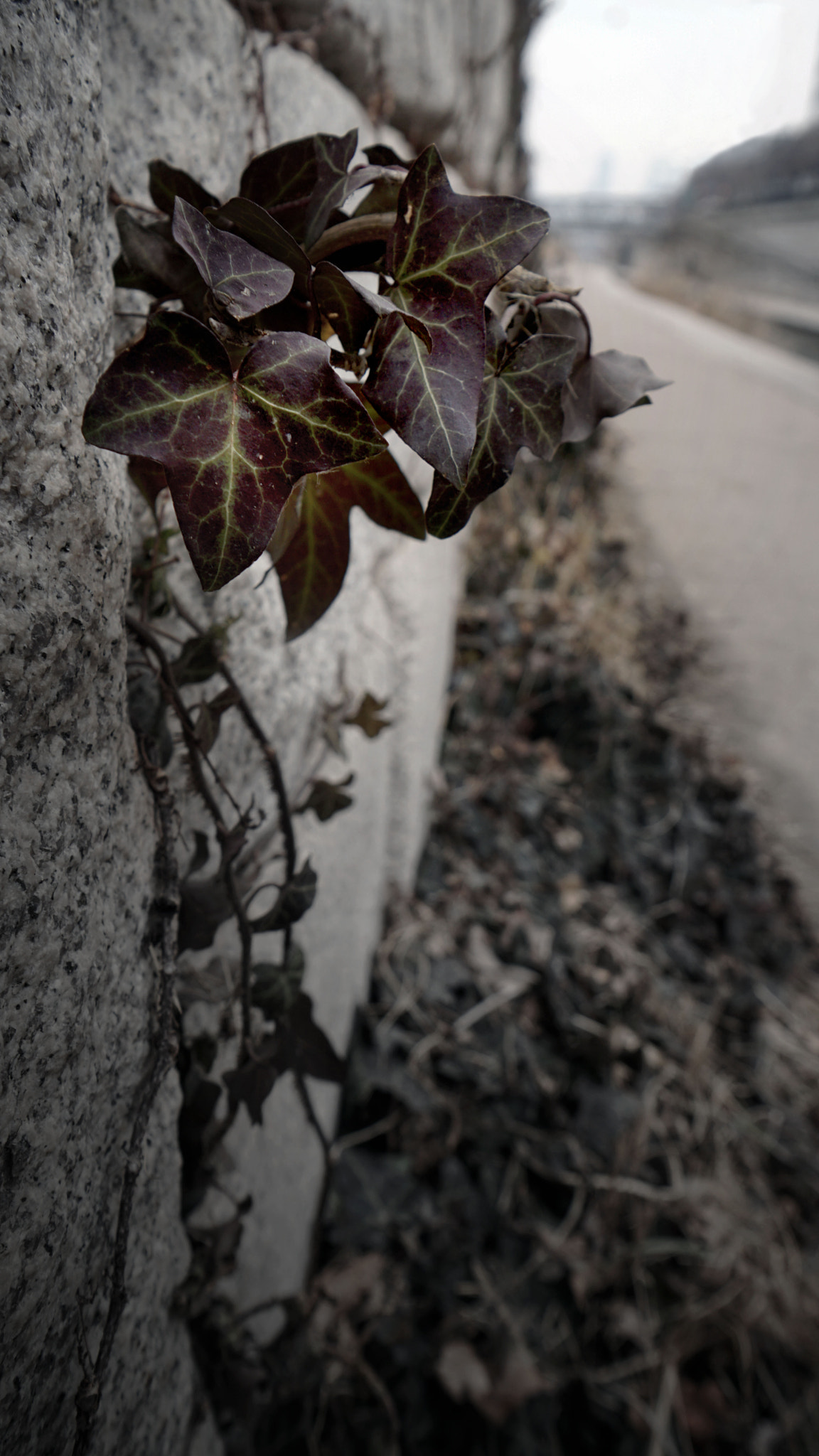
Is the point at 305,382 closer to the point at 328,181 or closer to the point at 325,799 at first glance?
the point at 328,181

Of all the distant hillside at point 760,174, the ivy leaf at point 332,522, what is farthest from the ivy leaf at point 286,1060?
the distant hillside at point 760,174

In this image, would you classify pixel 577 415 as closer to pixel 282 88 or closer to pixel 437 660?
pixel 282 88

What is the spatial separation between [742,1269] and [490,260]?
78.0 inches

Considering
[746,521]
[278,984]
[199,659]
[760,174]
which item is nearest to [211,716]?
[199,659]

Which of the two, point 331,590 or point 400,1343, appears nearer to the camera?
point 331,590

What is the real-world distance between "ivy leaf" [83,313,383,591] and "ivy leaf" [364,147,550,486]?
0.10 ft

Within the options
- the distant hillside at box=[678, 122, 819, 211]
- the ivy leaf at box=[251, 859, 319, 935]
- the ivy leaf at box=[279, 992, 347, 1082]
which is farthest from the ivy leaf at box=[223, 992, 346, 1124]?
the distant hillside at box=[678, 122, 819, 211]

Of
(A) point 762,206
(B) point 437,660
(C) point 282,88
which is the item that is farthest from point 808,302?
(C) point 282,88

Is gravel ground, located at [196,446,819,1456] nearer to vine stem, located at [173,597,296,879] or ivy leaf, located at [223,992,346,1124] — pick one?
ivy leaf, located at [223,992,346,1124]

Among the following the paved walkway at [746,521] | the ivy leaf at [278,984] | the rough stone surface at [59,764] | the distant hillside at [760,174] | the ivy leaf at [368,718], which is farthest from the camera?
the distant hillside at [760,174]

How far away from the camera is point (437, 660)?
2016 millimetres

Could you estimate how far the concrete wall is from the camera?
39 centimetres

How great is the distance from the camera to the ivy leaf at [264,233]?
0.44 meters

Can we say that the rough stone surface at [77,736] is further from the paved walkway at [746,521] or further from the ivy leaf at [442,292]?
the paved walkway at [746,521]
